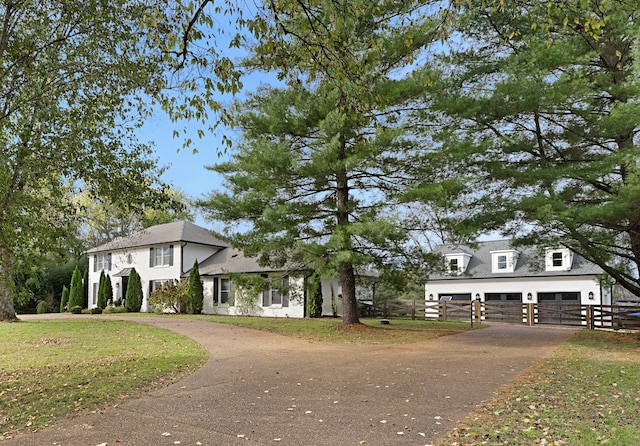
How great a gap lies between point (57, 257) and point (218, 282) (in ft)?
64.3

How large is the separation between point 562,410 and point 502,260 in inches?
930

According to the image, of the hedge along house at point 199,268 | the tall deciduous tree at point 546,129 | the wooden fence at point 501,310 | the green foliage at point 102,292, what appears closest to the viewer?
the tall deciduous tree at point 546,129

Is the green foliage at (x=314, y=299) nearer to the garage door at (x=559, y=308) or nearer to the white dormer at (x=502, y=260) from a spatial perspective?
the garage door at (x=559, y=308)

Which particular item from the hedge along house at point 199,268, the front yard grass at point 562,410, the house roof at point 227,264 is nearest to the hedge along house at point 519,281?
the hedge along house at point 199,268

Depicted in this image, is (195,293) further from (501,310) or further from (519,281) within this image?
(519,281)

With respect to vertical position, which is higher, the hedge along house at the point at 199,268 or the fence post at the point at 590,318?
the hedge along house at the point at 199,268

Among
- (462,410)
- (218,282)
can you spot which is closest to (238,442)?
(462,410)

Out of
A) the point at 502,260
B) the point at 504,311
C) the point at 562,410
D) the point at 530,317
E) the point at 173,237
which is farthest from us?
A: the point at 173,237

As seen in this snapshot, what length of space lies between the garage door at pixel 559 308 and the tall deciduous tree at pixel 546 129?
708cm

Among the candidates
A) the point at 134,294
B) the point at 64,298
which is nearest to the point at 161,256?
the point at 134,294

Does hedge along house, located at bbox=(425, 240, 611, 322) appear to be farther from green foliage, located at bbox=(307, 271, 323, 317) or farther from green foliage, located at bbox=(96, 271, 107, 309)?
green foliage, located at bbox=(96, 271, 107, 309)

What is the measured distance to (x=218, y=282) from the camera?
2725 centimetres

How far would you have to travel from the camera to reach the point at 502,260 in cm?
2781

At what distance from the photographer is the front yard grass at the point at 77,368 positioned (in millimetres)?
5641
